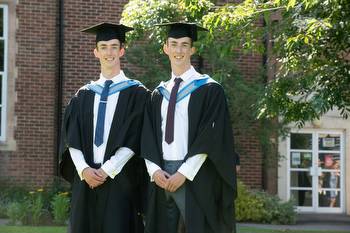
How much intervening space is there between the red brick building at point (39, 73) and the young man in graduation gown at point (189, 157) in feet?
27.4

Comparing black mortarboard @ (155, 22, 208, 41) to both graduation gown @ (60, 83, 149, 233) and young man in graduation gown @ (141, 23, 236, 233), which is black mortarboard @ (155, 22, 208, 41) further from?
graduation gown @ (60, 83, 149, 233)

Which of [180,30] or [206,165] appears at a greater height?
[180,30]

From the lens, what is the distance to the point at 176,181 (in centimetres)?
446

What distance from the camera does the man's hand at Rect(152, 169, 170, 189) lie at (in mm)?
4477

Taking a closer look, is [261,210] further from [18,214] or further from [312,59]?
[312,59]

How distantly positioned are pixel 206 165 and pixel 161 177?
1.16ft

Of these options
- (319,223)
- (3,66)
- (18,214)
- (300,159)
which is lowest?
(319,223)

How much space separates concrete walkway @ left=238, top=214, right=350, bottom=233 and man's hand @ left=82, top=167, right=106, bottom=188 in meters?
6.78

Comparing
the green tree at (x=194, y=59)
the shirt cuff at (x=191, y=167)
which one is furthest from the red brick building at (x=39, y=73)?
the shirt cuff at (x=191, y=167)

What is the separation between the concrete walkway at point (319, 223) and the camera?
1141 centimetres

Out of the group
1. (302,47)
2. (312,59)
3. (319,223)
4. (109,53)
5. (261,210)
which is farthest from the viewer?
(319,223)

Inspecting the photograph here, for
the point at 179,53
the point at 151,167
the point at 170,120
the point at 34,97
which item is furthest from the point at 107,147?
the point at 34,97

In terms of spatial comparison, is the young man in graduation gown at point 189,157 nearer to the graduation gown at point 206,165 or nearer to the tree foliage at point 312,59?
the graduation gown at point 206,165

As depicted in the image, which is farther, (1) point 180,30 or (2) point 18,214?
(2) point 18,214
